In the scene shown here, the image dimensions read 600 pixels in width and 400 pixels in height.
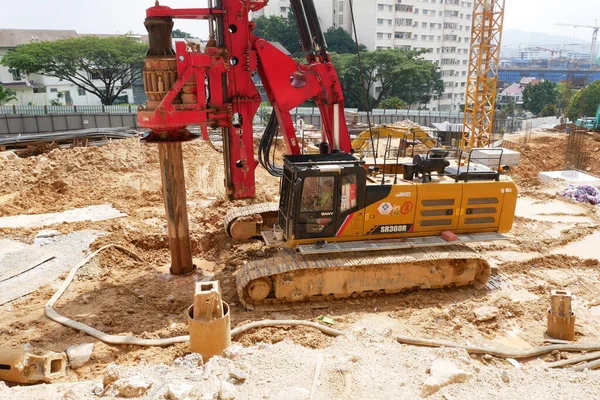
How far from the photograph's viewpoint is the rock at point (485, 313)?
7950mm

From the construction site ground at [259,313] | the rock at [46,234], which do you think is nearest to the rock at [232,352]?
the construction site ground at [259,313]

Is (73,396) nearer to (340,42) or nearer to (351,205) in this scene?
(351,205)

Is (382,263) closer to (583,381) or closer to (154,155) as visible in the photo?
(583,381)

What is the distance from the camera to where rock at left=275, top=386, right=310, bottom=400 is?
196 inches

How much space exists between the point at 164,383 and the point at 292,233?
3.76 metres

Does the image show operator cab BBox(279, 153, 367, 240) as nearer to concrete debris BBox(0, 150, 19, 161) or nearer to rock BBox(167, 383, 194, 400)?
rock BBox(167, 383, 194, 400)

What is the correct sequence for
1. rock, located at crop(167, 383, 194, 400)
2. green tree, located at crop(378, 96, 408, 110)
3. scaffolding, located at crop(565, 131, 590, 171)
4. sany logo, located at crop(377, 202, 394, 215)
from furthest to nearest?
green tree, located at crop(378, 96, 408, 110) < scaffolding, located at crop(565, 131, 590, 171) < sany logo, located at crop(377, 202, 394, 215) < rock, located at crop(167, 383, 194, 400)

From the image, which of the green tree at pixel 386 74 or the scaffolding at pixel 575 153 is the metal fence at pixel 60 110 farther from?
the scaffolding at pixel 575 153

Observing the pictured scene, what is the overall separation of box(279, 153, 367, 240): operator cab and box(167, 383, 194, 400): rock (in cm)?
383

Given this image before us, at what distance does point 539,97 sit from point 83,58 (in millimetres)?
54374

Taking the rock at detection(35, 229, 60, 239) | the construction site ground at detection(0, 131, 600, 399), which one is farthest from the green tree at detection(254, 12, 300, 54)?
the rock at detection(35, 229, 60, 239)

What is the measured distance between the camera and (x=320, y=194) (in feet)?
27.3

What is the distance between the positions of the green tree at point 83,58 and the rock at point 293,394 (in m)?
37.9

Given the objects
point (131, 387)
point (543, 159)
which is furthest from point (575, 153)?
point (131, 387)
